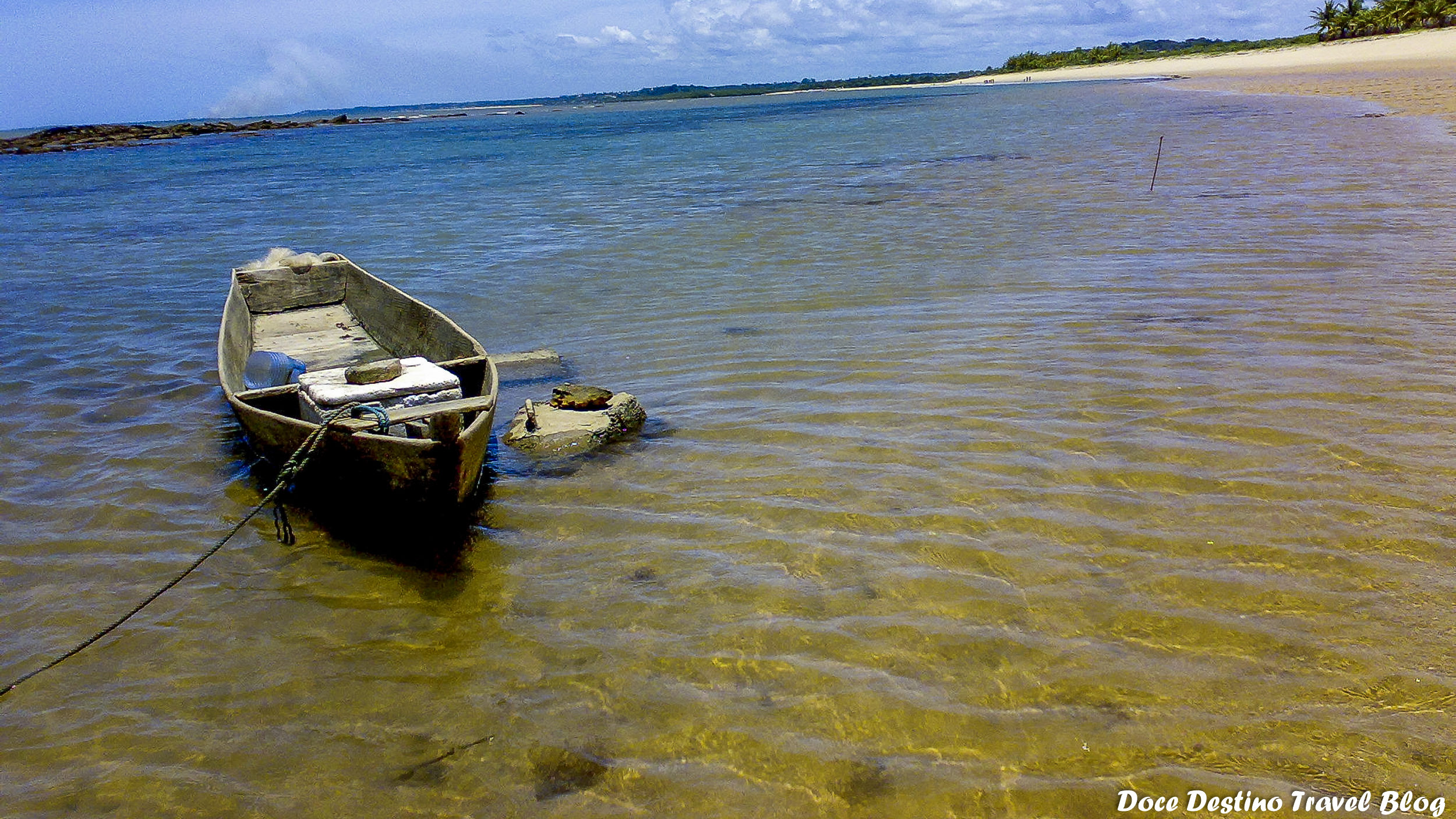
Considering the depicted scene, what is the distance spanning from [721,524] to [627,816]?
186cm

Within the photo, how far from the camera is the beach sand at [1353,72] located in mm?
23984

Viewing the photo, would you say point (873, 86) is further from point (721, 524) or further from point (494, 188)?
point (721, 524)

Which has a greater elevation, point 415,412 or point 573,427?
point 415,412

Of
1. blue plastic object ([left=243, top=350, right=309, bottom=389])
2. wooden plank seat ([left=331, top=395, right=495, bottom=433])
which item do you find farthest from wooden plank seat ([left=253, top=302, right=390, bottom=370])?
wooden plank seat ([left=331, top=395, right=495, bottom=433])

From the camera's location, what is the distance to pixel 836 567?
3.98 metres

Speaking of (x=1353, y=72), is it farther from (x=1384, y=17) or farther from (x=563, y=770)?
(x=563, y=770)

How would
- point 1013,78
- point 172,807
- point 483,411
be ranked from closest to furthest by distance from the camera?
point 172,807
point 483,411
point 1013,78

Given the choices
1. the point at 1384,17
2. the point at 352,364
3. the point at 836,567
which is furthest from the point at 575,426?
the point at 1384,17

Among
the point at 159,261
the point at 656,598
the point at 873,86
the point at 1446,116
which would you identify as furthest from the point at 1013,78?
the point at 656,598

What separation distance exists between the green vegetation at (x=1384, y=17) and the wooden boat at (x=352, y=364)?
65.7 metres

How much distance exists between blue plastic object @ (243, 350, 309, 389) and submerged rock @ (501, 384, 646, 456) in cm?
189

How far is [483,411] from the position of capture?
173 inches

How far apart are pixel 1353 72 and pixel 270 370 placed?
158ft

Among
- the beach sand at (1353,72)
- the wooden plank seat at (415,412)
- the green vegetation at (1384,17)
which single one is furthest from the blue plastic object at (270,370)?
the green vegetation at (1384,17)
